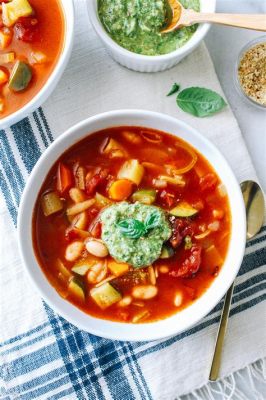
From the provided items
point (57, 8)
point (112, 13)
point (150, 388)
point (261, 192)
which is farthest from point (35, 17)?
point (150, 388)

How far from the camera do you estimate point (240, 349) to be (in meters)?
3.90

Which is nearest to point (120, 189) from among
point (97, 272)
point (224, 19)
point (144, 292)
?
point (97, 272)

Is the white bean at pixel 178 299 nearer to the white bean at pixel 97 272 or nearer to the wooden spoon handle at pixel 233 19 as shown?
the white bean at pixel 97 272

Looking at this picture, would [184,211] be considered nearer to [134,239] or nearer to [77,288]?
[134,239]

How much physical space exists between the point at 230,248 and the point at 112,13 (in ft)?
5.00

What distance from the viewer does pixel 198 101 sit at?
386 centimetres

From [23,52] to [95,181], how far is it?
86cm

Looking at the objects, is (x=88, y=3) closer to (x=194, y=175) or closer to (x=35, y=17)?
(x=35, y=17)

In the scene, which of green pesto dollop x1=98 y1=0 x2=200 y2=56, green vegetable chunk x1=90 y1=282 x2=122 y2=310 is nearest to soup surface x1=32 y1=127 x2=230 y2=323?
green vegetable chunk x1=90 y1=282 x2=122 y2=310

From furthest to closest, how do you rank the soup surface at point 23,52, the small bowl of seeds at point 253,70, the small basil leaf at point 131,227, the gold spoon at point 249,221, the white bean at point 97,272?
1. the small bowl of seeds at point 253,70
2. the gold spoon at point 249,221
3. the soup surface at point 23,52
4. the white bean at point 97,272
5. the small basil leaf at point 131,227

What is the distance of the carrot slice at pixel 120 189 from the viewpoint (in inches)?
138

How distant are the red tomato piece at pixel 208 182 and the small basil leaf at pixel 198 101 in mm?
467

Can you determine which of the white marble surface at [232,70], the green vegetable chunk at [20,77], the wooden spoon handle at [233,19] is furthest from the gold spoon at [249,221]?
Answer: the green vegetable chunk at [20,77]

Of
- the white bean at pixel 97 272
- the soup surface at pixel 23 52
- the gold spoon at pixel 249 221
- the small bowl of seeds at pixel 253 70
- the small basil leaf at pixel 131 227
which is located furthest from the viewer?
the small bowl of seeds at pixel 253 70
